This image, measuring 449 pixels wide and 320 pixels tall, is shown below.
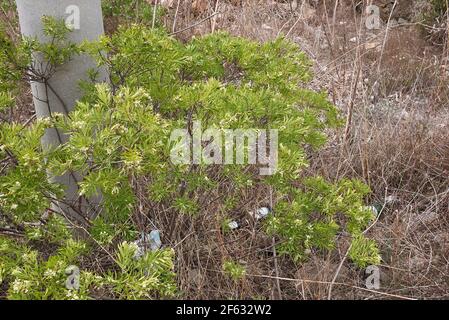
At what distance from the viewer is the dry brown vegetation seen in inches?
84.1

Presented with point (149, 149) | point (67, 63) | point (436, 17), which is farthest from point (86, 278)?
point (436, 17)

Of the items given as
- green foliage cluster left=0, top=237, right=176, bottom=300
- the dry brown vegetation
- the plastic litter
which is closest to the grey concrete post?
green foliage cluster left=0, top=237, right=176, bottom=300

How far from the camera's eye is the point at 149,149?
1315mm

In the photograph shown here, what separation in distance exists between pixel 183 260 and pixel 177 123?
27.8 inches

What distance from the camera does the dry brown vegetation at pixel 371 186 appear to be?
2137 millimetres

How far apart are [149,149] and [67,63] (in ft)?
2.44

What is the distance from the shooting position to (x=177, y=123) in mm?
1555

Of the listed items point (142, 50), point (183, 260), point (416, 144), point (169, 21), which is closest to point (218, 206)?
point (183, 260)

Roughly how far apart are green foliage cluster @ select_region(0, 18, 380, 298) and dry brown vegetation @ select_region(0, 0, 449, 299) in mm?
287

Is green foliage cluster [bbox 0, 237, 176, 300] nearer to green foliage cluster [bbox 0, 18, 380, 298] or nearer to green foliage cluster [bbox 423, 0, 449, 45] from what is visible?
green foliage cluster [bbox 0, 18, 380, 298]

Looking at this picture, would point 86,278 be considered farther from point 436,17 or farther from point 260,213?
point 436,17

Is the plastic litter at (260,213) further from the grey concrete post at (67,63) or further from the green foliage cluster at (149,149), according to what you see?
the grey concrete post at (67,63)

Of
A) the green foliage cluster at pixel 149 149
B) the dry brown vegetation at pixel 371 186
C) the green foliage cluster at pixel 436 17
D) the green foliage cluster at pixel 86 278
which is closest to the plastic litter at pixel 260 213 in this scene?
the dry brown vegetation at pixel 371 186

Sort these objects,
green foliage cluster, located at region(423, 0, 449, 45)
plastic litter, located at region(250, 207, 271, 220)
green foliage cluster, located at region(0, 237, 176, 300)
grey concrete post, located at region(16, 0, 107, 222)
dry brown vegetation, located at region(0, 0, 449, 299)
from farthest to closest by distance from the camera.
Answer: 1. green foliage cluster, located at region(423, 0, 449, 45)
2. plastic litter, located at region(250, 207, 271, 220)
3. dry brown vegetation, located at region(0, 0, 449, 299)
4. grey concrete post, located at region(16, 0, 107, 222)
5. green foliage cluster, located at region(0, 237, 176, 300)
